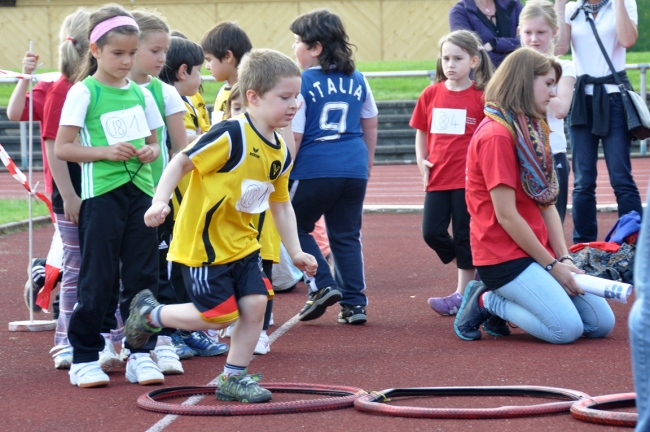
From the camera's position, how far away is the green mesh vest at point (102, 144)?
4.57 meters

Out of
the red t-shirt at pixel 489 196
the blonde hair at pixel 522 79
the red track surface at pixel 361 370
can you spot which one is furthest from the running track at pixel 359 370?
the blonde hair at pixel 522 79

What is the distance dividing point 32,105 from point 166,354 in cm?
182

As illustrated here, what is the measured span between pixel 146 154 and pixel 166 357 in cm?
105

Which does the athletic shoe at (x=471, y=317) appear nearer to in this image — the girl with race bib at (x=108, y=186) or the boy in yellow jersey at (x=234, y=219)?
the boy in yellow jersey at (x=234, y=219)

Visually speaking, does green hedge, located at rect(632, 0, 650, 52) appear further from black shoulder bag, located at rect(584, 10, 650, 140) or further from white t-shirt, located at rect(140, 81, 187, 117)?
white t-shirt, located at rect(140, 81, 187, 117)

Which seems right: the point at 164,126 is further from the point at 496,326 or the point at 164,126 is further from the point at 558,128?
the point at 558,128

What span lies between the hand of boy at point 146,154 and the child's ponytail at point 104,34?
499mm

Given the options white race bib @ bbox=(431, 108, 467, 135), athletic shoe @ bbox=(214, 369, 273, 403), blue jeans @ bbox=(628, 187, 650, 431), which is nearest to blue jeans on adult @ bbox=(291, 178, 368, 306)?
white race bib @ bbox=(431, 108, 467, 135)

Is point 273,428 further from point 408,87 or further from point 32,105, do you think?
point 408,87

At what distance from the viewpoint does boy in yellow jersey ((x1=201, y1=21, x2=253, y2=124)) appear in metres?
5.93

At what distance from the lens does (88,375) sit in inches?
182

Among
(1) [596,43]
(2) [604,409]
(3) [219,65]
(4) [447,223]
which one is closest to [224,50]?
(3) [219,65]

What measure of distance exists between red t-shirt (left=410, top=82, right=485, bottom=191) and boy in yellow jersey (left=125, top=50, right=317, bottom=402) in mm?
2073

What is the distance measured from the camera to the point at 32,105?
19.0 feet
